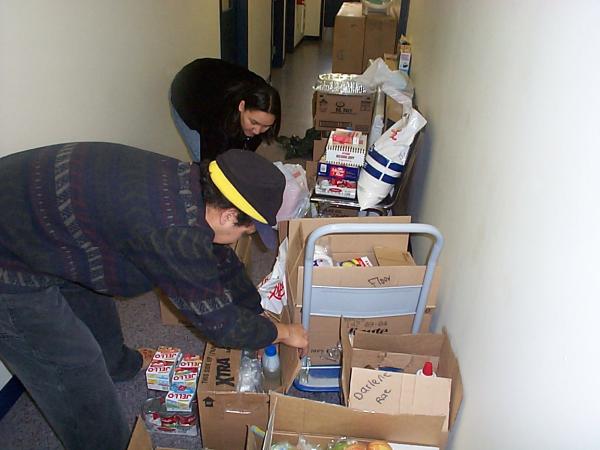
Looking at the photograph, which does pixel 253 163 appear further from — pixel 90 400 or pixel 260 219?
pixel 90 400

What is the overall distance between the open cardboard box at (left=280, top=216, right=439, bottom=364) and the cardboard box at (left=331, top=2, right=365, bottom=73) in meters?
2.80

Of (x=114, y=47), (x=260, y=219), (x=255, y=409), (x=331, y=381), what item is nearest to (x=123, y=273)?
(x=260, y=219)

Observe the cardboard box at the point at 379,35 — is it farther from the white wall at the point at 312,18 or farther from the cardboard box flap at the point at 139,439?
the white wall at the point at 312,18

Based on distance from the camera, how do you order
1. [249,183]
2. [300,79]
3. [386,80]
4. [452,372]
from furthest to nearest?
[300,79]
[386,80]
[452,372]
[249,183]

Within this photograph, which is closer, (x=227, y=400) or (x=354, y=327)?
(x=227, y=400)

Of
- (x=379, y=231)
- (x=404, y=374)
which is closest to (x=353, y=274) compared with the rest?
(x=379, y=231)

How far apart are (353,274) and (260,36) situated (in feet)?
14.0

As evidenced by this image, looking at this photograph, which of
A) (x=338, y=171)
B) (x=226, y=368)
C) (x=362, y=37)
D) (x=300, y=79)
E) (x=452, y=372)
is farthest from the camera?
(x=300, y=79)

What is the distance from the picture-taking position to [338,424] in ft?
4.09

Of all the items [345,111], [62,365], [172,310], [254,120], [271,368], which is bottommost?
[172,310]

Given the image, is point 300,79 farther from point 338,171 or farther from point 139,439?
point 139,439

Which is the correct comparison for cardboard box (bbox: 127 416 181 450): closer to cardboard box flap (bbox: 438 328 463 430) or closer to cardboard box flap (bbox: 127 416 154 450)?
cardboard box flap (bbox: 127 416 154 450)

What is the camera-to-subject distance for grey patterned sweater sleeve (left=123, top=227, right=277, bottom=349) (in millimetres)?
1025

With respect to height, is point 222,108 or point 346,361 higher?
point 222,108
